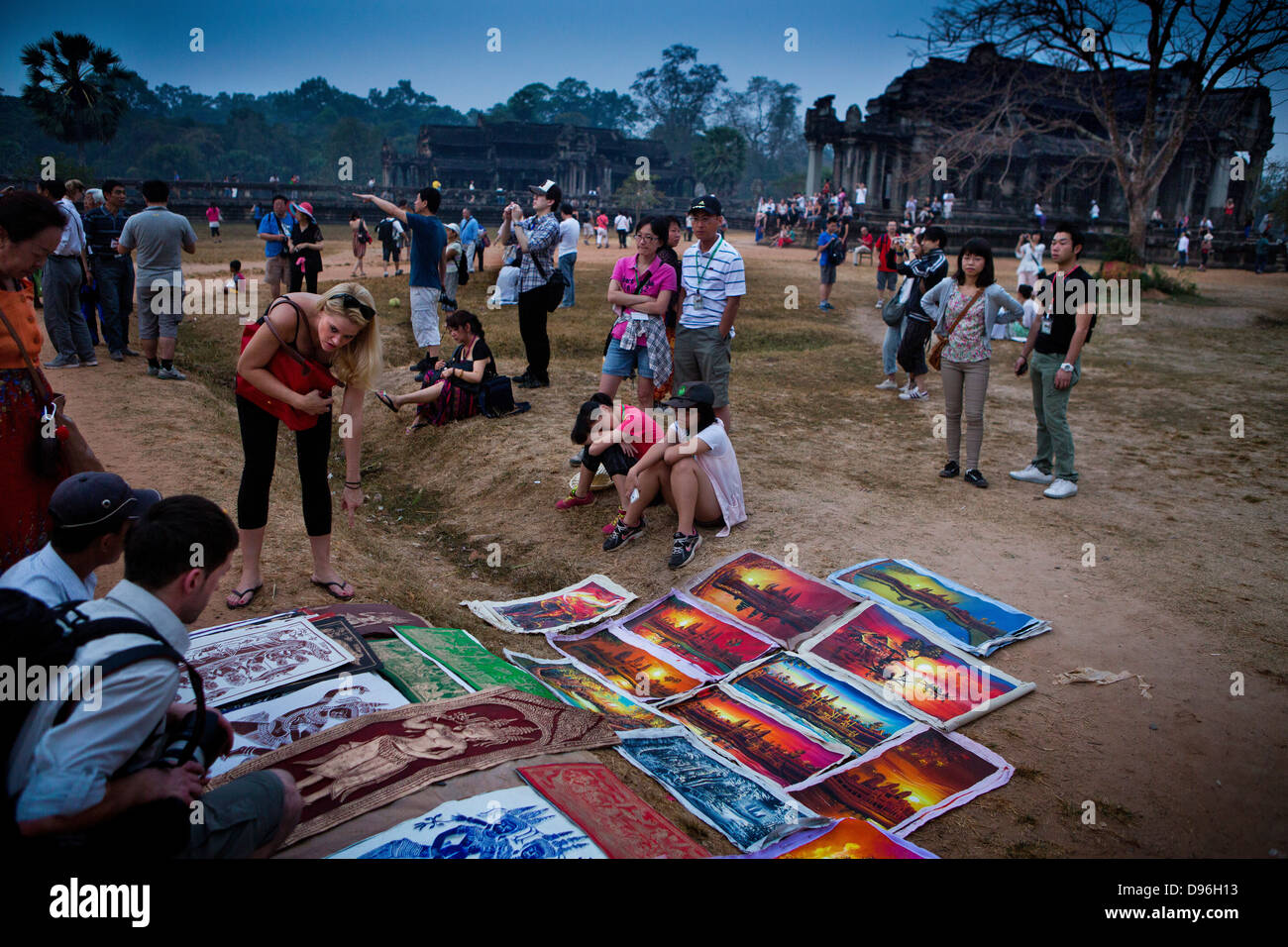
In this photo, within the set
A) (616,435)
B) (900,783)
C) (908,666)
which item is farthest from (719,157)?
(900,783)

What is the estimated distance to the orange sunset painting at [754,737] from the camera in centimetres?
378

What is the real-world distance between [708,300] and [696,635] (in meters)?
2.62

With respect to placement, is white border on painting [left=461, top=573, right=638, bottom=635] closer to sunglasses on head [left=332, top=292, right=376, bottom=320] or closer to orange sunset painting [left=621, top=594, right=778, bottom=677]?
orange sunset painting [left=621, top=594, right=778, bottom=677]

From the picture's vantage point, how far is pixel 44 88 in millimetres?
41781

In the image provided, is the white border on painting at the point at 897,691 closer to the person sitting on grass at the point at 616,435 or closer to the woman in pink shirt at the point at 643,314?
the person sitting on grass at the point at 616,435

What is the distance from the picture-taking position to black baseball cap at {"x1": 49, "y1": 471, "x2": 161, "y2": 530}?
2.71 metres

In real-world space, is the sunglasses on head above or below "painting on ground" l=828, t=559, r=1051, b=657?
above

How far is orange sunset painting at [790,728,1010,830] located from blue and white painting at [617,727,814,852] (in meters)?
0.17

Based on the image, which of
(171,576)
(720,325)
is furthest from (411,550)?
(171,576)

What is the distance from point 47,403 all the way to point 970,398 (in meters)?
5.94

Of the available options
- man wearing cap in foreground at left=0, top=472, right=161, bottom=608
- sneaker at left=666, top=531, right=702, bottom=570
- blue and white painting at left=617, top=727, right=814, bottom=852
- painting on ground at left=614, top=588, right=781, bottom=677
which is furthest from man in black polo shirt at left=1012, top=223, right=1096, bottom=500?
man wearing cap in foreground at left=0, top=472, right=161, bottom=608

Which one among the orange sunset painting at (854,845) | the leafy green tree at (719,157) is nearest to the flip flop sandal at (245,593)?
the orange sunset painting at (854,845)

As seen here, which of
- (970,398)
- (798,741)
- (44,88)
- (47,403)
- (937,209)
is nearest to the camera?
(47,403)
